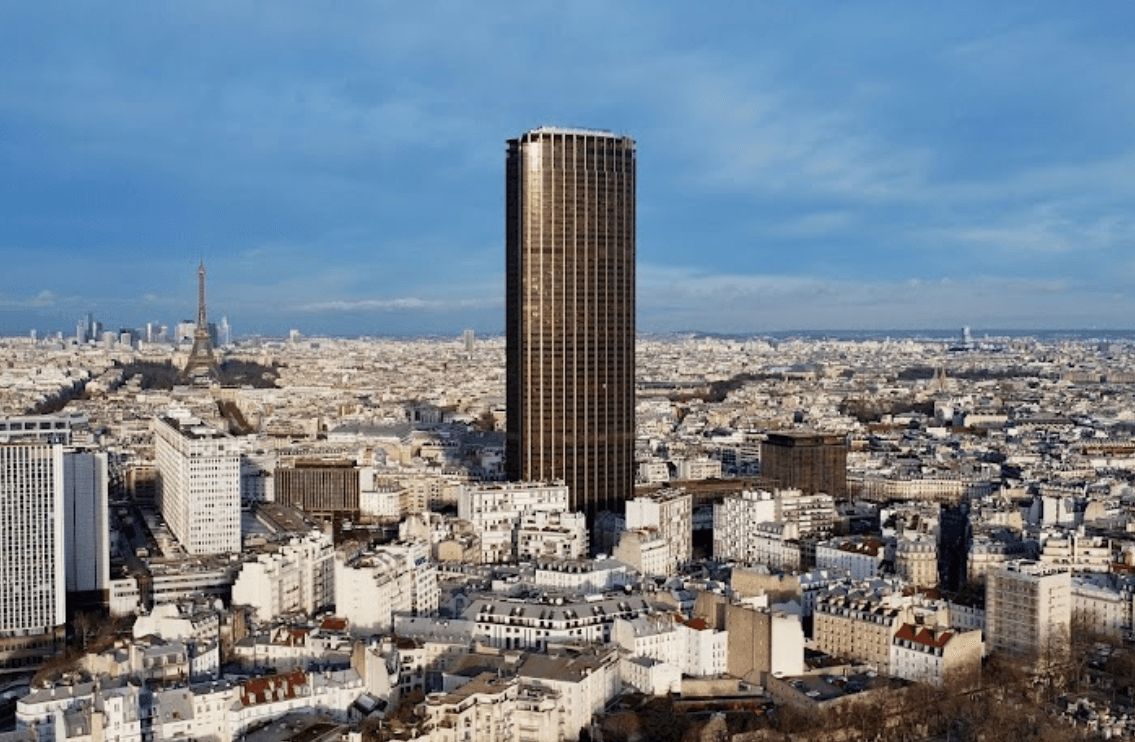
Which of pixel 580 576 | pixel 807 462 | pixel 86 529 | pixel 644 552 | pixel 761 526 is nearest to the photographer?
pixel 580 576

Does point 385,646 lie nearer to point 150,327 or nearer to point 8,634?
point 8,634

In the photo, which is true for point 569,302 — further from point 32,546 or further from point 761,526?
point 32,546

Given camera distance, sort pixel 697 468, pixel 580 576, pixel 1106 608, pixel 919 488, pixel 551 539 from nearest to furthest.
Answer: pixel 1106 608
pixel 580 576
pixel 551 539
pixel 919 488
pixel 697 468

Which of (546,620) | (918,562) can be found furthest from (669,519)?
(546,620)

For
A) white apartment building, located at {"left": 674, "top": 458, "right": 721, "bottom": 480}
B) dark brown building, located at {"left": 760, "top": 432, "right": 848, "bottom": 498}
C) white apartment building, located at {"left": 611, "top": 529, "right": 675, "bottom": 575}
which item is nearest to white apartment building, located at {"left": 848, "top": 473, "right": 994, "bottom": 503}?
dark brown building, located at {"left": 760, "top": 432, "right": 848, "bottom": 498}

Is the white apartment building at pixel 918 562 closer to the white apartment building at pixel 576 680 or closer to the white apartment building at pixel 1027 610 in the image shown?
the white apartment building at pixel 1027 610

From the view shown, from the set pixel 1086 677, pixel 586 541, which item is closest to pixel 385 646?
pixel 1086 677
